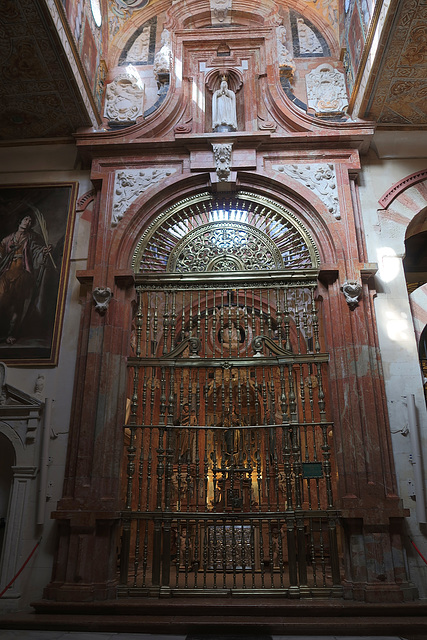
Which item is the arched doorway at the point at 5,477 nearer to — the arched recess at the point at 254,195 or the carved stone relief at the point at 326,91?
the arched recess at the point at 254,195

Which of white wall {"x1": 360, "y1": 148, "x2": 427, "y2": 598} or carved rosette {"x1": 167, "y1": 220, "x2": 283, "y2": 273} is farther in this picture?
carved rosette {"x1": 167, "y1": 220, "x2": 283, "y2": 273}

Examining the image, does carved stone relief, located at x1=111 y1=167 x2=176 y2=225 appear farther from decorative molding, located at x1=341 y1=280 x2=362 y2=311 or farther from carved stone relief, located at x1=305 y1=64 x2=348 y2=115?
decorative molding, located at x1=341 y1=280 x2=362 y2=311

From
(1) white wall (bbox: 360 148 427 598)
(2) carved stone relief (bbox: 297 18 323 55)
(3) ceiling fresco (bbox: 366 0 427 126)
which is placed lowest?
(1) white wall (bbox: 360 148 427 598)

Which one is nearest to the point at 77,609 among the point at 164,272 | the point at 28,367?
the point at 28,367

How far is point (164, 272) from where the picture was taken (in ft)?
28.5

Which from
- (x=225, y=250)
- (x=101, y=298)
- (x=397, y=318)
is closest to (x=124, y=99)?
(x=225, y=250)

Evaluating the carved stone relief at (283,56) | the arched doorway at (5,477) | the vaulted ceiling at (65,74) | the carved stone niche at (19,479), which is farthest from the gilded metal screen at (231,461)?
the carved stone relief at (283,56)

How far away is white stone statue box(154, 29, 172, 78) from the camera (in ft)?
32.4

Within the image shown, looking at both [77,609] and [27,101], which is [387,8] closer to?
[27,101]

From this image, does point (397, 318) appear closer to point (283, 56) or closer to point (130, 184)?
point (130, 184)

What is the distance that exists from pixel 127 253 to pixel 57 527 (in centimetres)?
427

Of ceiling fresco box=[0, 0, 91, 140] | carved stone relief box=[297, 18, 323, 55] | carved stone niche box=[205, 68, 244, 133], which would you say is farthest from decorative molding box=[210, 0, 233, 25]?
ceiling fresco box=[0, 0, 91, 140]

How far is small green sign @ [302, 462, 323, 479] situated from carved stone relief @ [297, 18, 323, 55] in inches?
304

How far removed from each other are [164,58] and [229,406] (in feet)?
21.8
